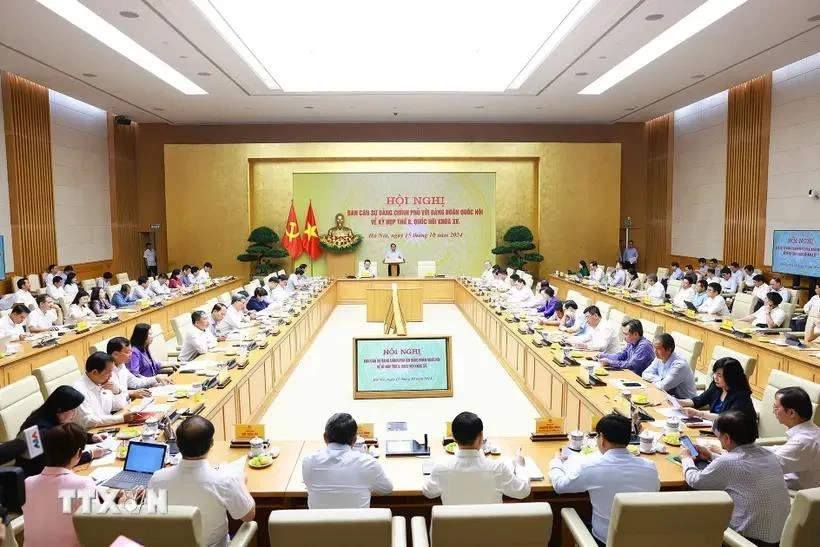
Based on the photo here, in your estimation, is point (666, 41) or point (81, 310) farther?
point (666, 41)

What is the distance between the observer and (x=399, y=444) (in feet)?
11.0

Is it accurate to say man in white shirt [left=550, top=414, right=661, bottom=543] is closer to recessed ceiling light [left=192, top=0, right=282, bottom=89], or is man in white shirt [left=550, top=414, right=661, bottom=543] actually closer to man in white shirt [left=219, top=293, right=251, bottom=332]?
man in white shirt [left=219, top=293, right=251, bottom=332]

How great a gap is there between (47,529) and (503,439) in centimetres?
226

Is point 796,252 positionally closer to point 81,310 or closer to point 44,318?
point 81,310

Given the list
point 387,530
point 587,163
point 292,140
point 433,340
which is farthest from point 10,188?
point 587,163

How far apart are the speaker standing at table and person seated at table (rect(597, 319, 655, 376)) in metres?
8.91

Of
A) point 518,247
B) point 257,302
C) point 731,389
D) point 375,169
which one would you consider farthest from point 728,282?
point 375,169

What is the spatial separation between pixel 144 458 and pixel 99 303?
6.44 meters

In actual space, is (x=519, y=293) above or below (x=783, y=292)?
below

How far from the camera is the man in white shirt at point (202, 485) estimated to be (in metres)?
2.48

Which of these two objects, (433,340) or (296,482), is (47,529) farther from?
(433,340)

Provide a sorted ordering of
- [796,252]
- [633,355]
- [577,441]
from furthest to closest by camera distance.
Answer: [796,252] → [633,355] → [577,441]

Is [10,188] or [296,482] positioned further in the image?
[10,188]

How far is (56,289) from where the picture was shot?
9727 mm
